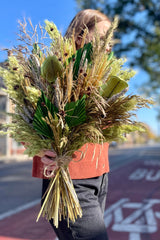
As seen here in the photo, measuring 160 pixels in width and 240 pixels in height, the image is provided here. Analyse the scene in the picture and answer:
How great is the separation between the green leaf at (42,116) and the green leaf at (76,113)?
0.23 feet

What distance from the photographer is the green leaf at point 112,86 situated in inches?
48.2

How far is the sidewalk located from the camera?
10.2ft

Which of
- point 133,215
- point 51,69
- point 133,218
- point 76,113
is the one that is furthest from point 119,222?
point 51,69

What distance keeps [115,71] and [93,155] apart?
468 millimetres

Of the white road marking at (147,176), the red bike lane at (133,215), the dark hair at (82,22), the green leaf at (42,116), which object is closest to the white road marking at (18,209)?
the red bike lane at (133,215)

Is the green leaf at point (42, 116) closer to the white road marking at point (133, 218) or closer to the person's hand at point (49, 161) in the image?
the person's hand at point (49, 161)

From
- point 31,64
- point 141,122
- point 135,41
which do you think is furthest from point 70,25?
point 135,41

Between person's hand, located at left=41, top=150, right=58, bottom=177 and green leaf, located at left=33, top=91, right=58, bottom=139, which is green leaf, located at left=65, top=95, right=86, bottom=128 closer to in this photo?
green leaf, located at left=33, top=91, right=58, bottom=139

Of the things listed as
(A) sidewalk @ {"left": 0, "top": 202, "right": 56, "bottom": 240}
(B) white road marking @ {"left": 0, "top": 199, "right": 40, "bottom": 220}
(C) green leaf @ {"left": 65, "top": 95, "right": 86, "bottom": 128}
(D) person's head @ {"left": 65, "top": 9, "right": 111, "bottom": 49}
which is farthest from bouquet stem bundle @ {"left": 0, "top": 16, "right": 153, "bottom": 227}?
(B) white road marking @ {"left": 0, "top": 199, "right": 40, "bottom": 220}

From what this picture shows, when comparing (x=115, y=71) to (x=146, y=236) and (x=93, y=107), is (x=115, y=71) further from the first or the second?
(x=146, y=236)

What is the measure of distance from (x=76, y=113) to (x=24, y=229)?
108 inches

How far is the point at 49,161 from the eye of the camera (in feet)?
4.03

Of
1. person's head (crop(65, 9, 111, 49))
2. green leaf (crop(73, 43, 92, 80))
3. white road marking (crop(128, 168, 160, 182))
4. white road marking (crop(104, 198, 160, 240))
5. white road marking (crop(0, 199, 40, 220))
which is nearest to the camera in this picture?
green leaf (crop(73, 43, 92, 80))

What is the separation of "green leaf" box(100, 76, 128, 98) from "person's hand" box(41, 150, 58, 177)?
393 millimetres
